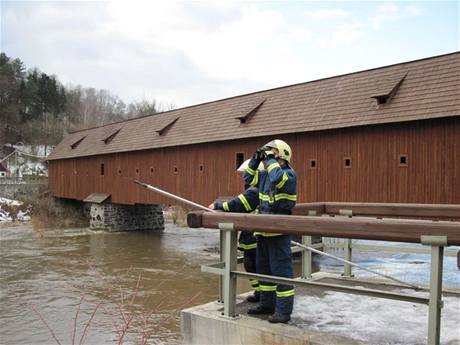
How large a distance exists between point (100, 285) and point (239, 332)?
8.91 m

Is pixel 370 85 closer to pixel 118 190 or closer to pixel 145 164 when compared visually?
pixel 145 164

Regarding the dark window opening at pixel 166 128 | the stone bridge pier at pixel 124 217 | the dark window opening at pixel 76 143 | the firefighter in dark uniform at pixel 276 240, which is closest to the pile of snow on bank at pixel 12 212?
the dark window opening at pixel 76 143

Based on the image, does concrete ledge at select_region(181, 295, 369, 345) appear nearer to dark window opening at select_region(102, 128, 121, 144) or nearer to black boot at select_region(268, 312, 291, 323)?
black boot at select_region(268, 312, 291, 323)

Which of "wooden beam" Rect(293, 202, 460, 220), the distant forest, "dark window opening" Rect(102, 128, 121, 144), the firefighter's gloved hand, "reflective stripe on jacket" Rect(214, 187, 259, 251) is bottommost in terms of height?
"wooden beam" Rect(293, 202, 460, 220)

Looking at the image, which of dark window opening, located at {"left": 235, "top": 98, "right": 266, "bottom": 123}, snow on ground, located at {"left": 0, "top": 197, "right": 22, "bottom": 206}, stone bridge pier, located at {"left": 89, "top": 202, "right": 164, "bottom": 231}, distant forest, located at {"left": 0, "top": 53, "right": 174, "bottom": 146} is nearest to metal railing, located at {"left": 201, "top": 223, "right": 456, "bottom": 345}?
dark window opening, located at {"left": 235, "top": 98, "right": 266, "bottom": 123}

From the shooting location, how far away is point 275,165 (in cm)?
376

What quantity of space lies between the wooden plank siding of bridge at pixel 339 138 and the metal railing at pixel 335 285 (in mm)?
6818

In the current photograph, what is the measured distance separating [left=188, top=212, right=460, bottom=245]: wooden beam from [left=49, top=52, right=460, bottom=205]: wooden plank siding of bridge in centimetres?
864

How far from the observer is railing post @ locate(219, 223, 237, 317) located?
11.1 ft

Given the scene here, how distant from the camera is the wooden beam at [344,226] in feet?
8.46

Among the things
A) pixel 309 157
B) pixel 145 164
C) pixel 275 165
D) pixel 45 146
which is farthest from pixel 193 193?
pixel 45 146

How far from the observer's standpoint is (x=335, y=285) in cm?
293

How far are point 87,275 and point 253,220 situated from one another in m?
10.6

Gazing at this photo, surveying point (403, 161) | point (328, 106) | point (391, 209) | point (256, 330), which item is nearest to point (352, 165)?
point (403, 161)
